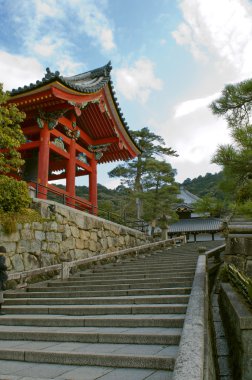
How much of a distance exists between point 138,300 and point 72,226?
5478mm

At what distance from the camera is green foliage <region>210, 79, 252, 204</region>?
20.3ft

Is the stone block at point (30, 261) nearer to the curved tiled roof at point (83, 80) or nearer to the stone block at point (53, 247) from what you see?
the stone block at point (53, 247)

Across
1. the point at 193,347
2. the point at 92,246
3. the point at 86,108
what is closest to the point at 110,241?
the point at 92,246

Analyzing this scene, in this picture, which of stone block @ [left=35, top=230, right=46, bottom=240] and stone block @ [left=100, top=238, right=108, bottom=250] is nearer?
stone block @ [left=35, top=230, right=46, bottom=240]

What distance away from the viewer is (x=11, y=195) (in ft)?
27.8

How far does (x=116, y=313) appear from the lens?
5.30 meters

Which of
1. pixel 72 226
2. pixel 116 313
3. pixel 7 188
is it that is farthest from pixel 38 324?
pixel 72 226

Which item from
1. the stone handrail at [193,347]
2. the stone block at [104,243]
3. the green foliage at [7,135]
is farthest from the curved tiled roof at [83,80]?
the stone handrail at [193,347]

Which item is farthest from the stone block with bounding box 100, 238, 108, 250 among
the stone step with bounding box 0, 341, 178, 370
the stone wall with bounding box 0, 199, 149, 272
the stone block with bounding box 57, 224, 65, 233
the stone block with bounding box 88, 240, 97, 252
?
the stone step with bounding box 0, 341, 178, 370

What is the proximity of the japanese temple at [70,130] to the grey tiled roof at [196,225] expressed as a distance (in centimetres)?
1793

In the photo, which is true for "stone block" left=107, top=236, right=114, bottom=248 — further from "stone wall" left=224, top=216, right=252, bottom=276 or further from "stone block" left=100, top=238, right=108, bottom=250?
"stone wall" left=224, top=216, right=252, bottom=276

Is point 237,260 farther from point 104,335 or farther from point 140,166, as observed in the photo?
point 140,166

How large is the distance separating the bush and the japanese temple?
1295mm

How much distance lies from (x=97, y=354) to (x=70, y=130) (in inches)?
423
